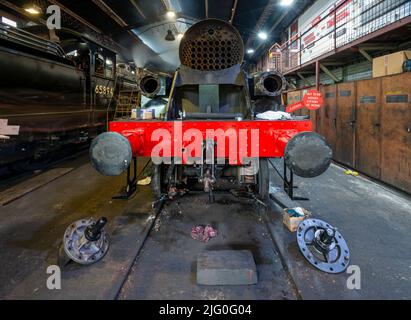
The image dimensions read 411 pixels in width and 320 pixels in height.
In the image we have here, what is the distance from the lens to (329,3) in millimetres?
7578

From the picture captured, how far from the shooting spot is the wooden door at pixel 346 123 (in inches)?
213

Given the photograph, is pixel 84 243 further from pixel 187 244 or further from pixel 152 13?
pixel 152 13

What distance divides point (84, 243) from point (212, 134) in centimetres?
149

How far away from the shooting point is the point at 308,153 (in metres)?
2.12

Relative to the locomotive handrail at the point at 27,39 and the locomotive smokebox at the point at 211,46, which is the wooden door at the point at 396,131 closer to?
the locomotive smokebox at the point at 211,46

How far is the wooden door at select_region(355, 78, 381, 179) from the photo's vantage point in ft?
15.1

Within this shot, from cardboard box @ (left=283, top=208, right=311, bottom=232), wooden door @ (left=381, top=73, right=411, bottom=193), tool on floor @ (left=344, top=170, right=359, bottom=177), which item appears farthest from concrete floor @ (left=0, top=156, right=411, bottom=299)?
tool on floor @ (left=344, top=170, right=359, bottom=177)

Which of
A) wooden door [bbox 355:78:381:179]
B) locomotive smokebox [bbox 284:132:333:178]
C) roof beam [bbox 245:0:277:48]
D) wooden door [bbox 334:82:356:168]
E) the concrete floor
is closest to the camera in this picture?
the concrete floor

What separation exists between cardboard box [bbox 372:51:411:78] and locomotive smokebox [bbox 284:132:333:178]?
3079 mm

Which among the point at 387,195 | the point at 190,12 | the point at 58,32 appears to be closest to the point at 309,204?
the point at 387,195

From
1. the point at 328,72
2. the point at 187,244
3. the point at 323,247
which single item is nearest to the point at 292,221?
the point at 323,247

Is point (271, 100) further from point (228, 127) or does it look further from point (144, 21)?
point (144, 21)

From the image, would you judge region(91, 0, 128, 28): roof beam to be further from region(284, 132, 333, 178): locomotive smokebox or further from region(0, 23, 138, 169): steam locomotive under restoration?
region(284, 132, 333, 178): locomotive smokebox
